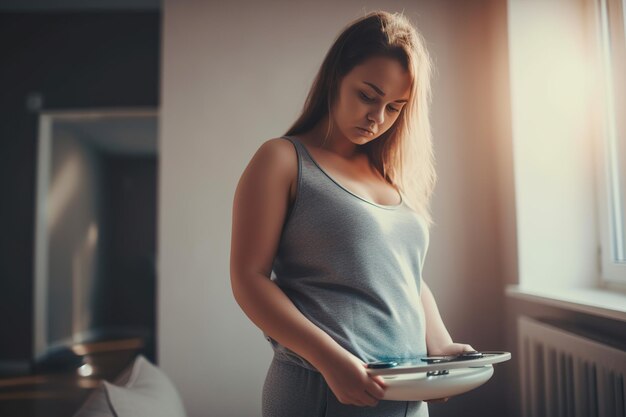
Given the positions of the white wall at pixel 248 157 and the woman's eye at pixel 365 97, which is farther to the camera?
the white wall at pixel 248 157

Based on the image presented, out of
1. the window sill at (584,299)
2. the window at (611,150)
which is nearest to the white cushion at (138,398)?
the window sill at (584,299)

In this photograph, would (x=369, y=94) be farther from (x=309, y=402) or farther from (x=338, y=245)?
(x=309, y=402)

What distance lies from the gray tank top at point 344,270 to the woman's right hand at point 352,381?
0.25 feet

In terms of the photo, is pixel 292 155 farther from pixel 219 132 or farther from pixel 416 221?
pixel 219 132

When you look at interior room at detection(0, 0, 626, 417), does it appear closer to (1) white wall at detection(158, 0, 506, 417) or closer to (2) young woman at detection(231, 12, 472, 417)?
(1) white wall at detection(158, 0, 506, 417)

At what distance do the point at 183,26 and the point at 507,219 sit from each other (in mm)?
1472

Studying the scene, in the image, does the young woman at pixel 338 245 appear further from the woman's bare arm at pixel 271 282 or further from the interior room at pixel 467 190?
the interior room at pixel 467 190

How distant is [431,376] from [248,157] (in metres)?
1.52

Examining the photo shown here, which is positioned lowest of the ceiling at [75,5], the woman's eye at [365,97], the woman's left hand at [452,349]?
the woman's left hand at [452,349]

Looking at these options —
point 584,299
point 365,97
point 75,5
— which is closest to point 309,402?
point 365,97

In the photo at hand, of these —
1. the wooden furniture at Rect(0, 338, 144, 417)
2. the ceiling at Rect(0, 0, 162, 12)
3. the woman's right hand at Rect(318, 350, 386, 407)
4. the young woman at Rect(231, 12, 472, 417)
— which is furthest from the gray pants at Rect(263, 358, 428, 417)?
the ceiling at Rect(0, 0, 162, 12)

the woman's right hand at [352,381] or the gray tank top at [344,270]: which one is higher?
the gray tank top at [344,270]

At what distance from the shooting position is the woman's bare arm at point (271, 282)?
2.01 ft

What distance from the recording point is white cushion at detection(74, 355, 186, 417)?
3.28 ft
